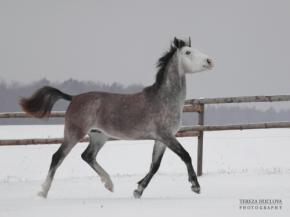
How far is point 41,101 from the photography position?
21.4 feet

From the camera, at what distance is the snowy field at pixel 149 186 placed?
4.60 metres

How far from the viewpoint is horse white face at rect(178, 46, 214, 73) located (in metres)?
5.70

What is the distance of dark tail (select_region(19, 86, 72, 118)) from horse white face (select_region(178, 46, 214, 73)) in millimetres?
1720

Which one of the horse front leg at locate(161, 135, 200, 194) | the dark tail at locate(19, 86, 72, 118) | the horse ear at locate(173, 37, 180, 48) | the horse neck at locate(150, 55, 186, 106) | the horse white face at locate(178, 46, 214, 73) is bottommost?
the horse front leg at locate(161, 135, 200, 194)

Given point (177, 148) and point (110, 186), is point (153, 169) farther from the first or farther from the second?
point (110, 186)

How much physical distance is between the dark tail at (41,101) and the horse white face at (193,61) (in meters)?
1.72

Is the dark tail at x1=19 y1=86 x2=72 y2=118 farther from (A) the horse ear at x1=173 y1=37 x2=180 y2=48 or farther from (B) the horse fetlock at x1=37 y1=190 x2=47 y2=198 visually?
(A) the horse ear at x1=173 y1=37 x2=180 y2=48

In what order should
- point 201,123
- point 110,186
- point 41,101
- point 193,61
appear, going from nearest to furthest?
point 193,61 < point 110,186 < point 41,101 < point 201,123

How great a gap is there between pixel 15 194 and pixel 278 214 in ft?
12.6

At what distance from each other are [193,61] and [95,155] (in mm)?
1761

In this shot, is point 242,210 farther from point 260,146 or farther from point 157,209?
point 260,146

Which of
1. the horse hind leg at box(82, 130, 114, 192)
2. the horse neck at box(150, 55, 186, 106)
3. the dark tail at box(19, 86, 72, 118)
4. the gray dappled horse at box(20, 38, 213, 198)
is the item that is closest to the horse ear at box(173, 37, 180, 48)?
the gray dappled horse at box(20, 38, 213, 198)

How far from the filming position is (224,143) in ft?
56.3

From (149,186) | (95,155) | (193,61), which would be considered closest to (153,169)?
(95,155)
